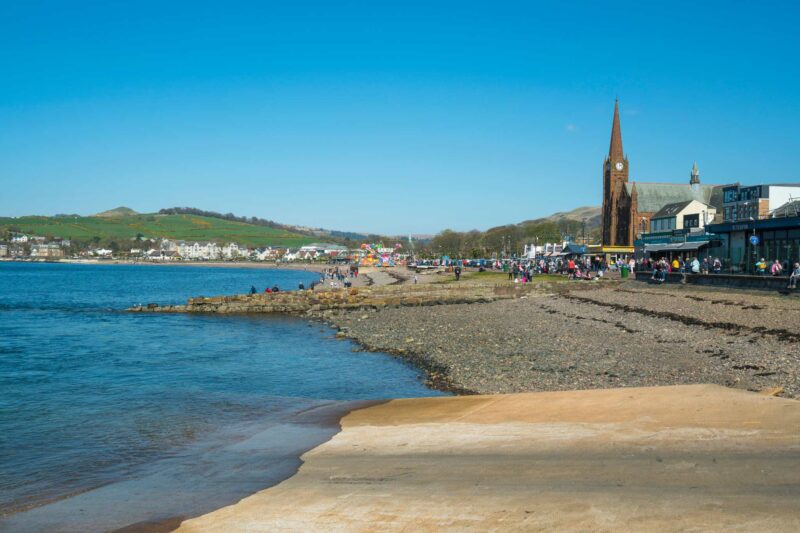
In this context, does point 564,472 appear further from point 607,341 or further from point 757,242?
point 757,242

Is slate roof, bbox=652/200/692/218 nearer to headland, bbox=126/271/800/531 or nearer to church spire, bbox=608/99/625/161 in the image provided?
church spire, bbox=608/99/625/161

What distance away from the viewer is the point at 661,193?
98.4 meters

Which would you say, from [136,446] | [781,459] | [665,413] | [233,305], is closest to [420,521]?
[781,459]

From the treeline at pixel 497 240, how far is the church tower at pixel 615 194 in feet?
65.2

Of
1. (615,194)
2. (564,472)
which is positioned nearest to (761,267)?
(564,472)

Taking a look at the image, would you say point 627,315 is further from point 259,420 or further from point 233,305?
point 233,305

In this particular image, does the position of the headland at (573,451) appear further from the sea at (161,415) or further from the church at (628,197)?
the church at (628,197)

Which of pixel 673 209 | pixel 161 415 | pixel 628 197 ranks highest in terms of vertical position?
pixel 628 197

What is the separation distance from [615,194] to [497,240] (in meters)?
49.7

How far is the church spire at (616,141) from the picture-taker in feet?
350

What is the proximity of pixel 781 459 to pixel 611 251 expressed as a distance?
84897mm

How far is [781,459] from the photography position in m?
7.53

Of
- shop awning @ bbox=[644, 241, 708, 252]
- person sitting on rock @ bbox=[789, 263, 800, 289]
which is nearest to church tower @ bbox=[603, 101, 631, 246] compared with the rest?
shop awning @ bbox=[644, 241, 708, 252]

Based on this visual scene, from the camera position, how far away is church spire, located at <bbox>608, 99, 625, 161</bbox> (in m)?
107
